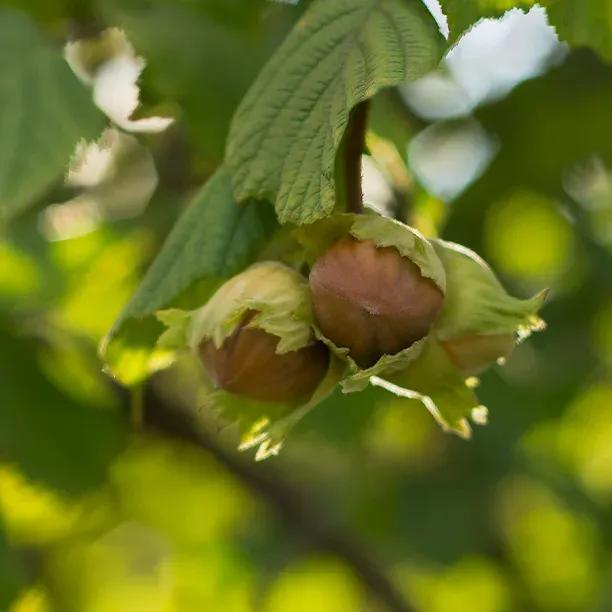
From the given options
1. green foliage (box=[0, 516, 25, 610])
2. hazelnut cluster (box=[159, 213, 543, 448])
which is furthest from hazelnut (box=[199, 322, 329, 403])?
green foliage (box=[0, 516, 25, 610])

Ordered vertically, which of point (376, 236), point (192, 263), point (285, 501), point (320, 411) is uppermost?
point (376, 236)

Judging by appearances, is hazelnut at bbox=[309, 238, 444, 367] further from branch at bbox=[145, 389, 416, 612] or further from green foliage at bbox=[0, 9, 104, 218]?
branch at bbox=[145, 389, 416, 612]

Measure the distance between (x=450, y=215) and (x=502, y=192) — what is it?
0.19 m

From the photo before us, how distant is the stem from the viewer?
910 mm

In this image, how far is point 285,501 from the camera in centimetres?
266

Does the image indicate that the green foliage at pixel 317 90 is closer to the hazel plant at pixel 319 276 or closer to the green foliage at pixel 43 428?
the hazel plant at pixel 319 276

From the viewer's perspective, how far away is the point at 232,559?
2.95 metres

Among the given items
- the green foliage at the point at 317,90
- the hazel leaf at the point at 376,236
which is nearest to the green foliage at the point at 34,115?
the green foliage at the point at 317,90

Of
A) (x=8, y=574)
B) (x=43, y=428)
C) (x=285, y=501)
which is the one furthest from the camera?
(x=285, y=501)

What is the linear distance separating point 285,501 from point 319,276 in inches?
74.4

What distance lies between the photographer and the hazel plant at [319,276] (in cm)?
83

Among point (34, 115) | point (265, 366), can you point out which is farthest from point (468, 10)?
point (34, 115)

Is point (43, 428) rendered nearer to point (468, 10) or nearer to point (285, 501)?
point (285, 501)

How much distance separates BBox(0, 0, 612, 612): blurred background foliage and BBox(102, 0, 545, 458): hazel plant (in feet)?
1.03
